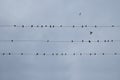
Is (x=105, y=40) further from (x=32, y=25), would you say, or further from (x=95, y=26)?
(x=32, y=25)

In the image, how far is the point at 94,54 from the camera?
41.9 m

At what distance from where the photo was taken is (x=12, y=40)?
4203cm

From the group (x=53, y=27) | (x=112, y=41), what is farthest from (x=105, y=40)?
(x=53, y=27)

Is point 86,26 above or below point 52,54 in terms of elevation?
above

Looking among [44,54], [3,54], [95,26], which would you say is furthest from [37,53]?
[95,26]

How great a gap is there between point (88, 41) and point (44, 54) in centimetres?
446

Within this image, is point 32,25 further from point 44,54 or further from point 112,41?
point 112,41

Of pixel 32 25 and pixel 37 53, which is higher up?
pixel 32 25

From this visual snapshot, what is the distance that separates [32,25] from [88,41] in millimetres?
5640

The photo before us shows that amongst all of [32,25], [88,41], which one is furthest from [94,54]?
[32,25]

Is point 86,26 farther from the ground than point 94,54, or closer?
farther from the ground

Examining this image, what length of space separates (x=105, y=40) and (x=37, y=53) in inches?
270

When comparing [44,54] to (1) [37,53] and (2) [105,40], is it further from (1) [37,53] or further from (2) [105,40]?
(2) [105,40]

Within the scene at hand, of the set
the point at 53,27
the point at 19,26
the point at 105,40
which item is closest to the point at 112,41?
the point at 105,40
